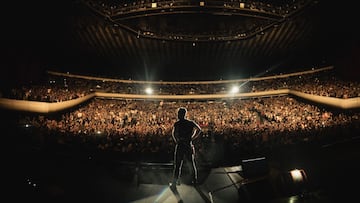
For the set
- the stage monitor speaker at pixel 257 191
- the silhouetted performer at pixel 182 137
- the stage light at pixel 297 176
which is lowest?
the stage monitor speaker at pixel 257 191

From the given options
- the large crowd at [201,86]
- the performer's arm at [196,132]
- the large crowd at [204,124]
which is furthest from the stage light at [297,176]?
A: the large crowd at [201,86]

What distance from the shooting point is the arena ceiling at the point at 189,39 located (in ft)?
67.1

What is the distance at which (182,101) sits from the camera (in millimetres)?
19719

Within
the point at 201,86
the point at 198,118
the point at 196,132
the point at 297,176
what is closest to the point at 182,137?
the point at 196,132

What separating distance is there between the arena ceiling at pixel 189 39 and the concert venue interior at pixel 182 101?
10 cm

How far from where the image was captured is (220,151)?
21.7 ft

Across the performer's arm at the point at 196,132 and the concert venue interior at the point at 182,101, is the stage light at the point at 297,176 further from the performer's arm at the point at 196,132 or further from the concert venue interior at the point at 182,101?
the performer's arm at the point at 196,132

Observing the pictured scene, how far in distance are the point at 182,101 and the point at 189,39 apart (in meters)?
6.18

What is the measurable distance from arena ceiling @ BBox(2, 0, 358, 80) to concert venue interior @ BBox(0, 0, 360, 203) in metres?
0.10

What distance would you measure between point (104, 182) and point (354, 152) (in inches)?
242

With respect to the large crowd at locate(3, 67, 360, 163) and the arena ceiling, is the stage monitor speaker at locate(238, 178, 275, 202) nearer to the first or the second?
the large crowd at locate(3, 67, 360, 163)

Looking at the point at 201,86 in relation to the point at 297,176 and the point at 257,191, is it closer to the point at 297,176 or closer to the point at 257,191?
the point at 257,191

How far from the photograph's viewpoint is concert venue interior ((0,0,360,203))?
205 inches

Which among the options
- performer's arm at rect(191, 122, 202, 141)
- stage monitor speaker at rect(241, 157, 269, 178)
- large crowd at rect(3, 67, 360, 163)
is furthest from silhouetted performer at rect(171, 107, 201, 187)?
large crowd at rect(3, 67, 360, 163)
